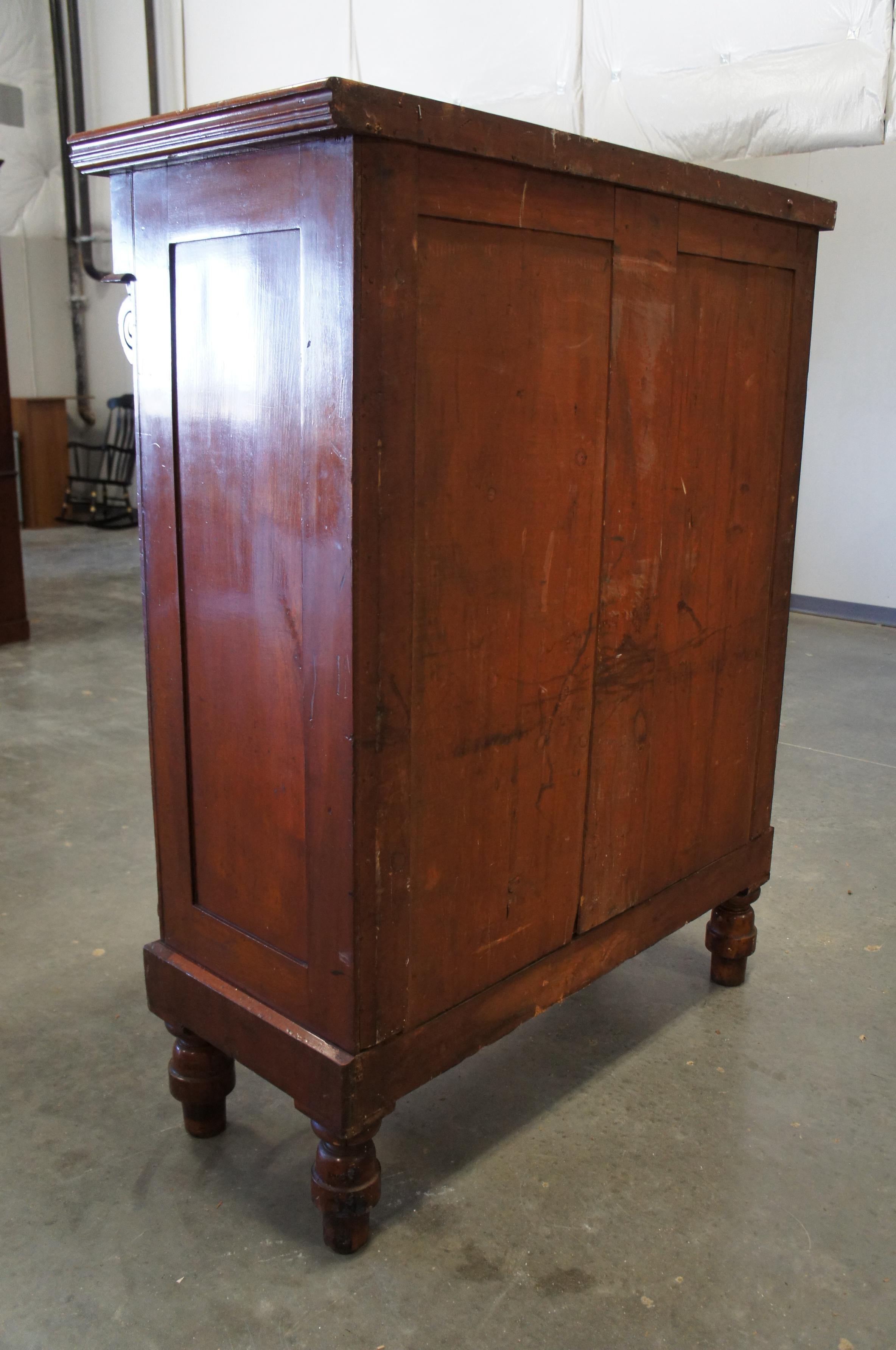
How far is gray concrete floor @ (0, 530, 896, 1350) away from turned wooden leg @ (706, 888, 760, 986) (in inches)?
1.9

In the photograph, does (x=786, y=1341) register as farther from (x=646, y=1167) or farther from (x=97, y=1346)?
(x=97, y=1346)

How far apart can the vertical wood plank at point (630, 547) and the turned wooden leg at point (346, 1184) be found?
1.68 feet

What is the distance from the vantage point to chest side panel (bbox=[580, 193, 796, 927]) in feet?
5.74

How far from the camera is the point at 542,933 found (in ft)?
5.86

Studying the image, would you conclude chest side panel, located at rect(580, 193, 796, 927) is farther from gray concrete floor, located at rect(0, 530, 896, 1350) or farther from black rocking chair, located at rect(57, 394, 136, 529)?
black rocking chair, located at rect(57, 394, 136, 529)

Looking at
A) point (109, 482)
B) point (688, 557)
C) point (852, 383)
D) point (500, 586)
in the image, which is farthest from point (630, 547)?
point (109, 482)

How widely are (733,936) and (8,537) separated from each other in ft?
13.1

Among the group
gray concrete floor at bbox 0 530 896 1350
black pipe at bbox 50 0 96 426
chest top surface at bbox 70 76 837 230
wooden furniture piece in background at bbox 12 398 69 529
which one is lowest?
gray concrete floor at bbox 0 530 896 1350

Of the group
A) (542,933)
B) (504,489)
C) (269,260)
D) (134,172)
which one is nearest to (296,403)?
(269,260)

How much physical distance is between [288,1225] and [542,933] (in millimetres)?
576

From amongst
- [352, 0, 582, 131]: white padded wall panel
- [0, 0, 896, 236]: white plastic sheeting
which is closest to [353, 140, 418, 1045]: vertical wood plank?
[0, 0, 896, 236]: white plastic sheeting

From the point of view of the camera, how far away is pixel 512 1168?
1.82 m

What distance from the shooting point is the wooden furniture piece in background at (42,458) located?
8633mm

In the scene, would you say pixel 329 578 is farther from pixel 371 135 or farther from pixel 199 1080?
pixel 199 1080
